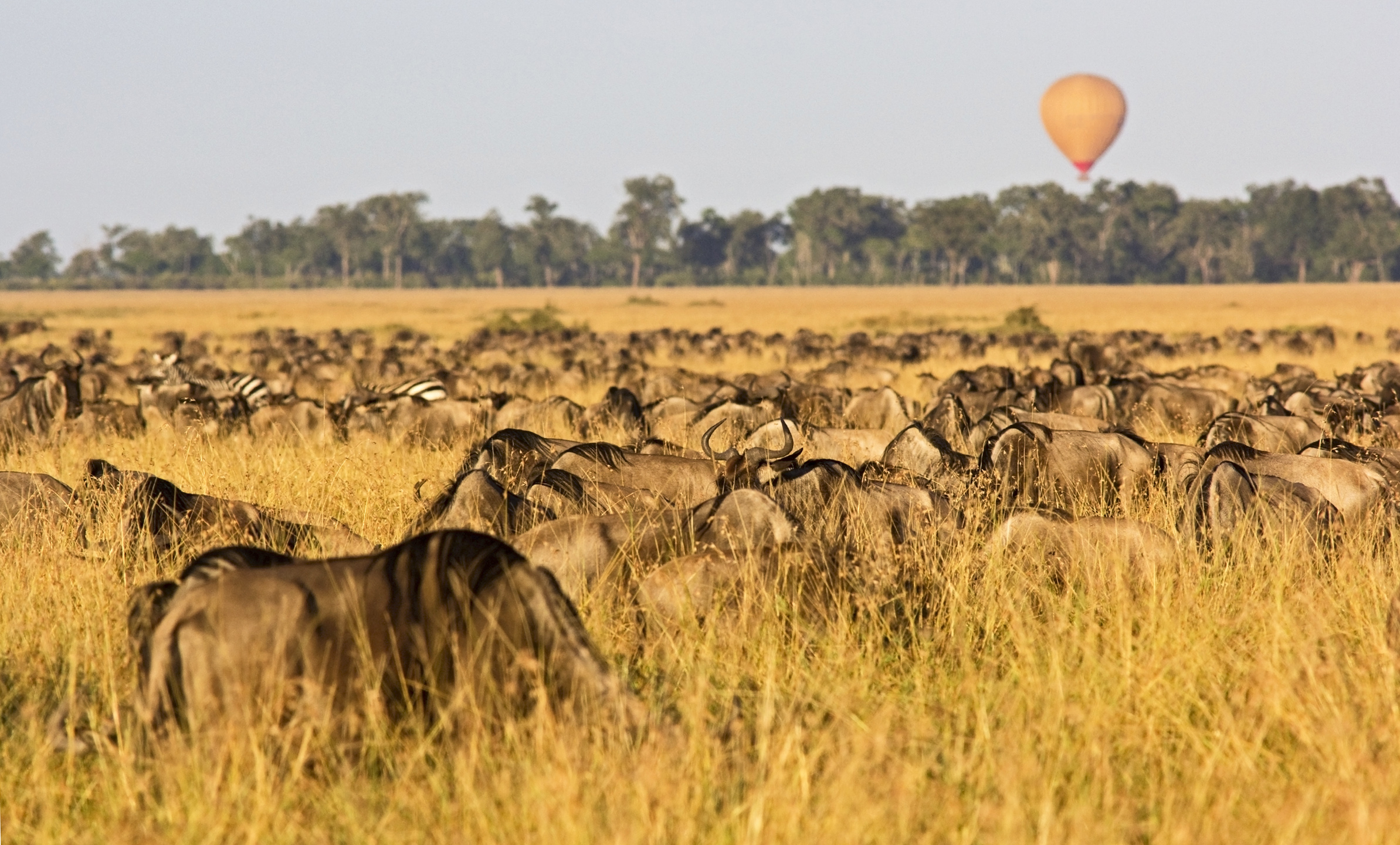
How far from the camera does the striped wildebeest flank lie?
10.00 feet

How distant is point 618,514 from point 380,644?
6.65 feet

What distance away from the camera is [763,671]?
3.97 m

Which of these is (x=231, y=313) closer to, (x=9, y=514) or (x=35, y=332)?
(x=35, y=332)

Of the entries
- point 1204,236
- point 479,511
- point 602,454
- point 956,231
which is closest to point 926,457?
point 602,454

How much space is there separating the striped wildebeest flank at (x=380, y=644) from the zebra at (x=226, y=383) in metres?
8.75

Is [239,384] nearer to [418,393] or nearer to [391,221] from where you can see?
[418,393]

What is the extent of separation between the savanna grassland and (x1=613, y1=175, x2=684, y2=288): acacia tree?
140m

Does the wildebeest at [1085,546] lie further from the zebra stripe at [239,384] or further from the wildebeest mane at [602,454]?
the zebra stripe at [239,384]

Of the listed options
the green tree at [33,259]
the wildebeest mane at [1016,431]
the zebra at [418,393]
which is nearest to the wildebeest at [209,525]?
the wildebeest mane at [1016,431]

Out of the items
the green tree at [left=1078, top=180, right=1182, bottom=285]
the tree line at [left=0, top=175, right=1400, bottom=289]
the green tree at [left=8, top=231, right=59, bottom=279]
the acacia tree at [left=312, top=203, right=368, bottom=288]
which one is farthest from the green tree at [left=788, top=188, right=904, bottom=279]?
the green tree at [left=8, top=231, right=59, bottom=279]

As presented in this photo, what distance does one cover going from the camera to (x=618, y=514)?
16.8 feet

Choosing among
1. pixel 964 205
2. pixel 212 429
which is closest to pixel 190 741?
pixel 212 429

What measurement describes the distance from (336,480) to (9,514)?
2.02 metres

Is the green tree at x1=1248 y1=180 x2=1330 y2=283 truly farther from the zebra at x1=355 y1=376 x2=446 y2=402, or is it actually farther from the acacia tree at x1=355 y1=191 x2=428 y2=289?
the zebra at x1=355 y1=376 x2=446 y2=402
